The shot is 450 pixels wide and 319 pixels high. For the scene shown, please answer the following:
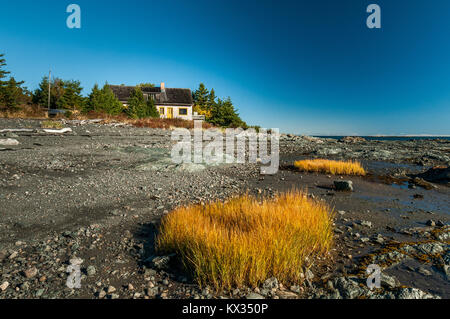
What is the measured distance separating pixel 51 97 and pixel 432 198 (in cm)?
5801

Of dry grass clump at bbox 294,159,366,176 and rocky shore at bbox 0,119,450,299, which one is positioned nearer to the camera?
rocky shore at bbox 0,119,450,299

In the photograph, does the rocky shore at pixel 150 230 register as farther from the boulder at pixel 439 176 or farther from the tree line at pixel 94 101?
the tree line at pixel 94 101

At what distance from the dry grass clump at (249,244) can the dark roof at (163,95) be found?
53587 millimetres

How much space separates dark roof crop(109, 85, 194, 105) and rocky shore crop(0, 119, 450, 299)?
4650 cm

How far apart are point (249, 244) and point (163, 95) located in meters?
57.8

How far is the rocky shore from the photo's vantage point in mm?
3242

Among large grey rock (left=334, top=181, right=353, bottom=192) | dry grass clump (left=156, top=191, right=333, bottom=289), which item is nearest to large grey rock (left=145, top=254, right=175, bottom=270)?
dry grass clump (left=156, top=191, right=333, bottom=289)

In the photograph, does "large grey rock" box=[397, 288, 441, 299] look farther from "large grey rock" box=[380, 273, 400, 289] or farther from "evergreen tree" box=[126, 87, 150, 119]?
"evergreen tree" box=[126, 87, 150, 119]

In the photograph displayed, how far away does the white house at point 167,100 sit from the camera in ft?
180

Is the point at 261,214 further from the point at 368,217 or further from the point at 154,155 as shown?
the point at 154,155

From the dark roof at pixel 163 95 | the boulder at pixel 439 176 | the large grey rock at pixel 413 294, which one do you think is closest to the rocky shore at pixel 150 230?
the large grey rock at pixel 413 294

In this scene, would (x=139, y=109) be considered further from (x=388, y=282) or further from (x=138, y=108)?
(x=388, y=282)
